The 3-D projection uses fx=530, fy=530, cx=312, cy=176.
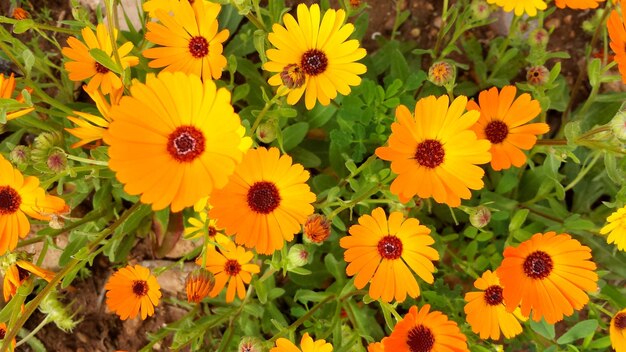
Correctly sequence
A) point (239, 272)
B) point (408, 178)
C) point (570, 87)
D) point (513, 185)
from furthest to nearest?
point (570, 87) → point (513, 185) → point (239, 272) → point (408, 178)

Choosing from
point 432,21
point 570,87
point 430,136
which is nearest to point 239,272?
point 430,136

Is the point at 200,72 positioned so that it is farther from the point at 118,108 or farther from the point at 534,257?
the point at 534,257

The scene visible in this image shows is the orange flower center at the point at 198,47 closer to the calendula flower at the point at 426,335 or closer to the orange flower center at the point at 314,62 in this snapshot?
the orange flower center at the point at 314,62

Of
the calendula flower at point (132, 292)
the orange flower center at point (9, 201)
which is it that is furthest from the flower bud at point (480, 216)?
the orange flower center at point (9, 201)

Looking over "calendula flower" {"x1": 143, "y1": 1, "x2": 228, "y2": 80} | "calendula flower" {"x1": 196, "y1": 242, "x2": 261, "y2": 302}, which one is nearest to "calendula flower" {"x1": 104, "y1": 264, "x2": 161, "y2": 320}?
"calendula flower" {"x1": 196, "y1": 242, "x2": 261, "y2": 302}

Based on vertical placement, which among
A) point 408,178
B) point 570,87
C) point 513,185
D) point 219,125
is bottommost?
point 219,125

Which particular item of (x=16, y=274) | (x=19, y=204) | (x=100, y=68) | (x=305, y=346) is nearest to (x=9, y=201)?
(x=19, y=204)
